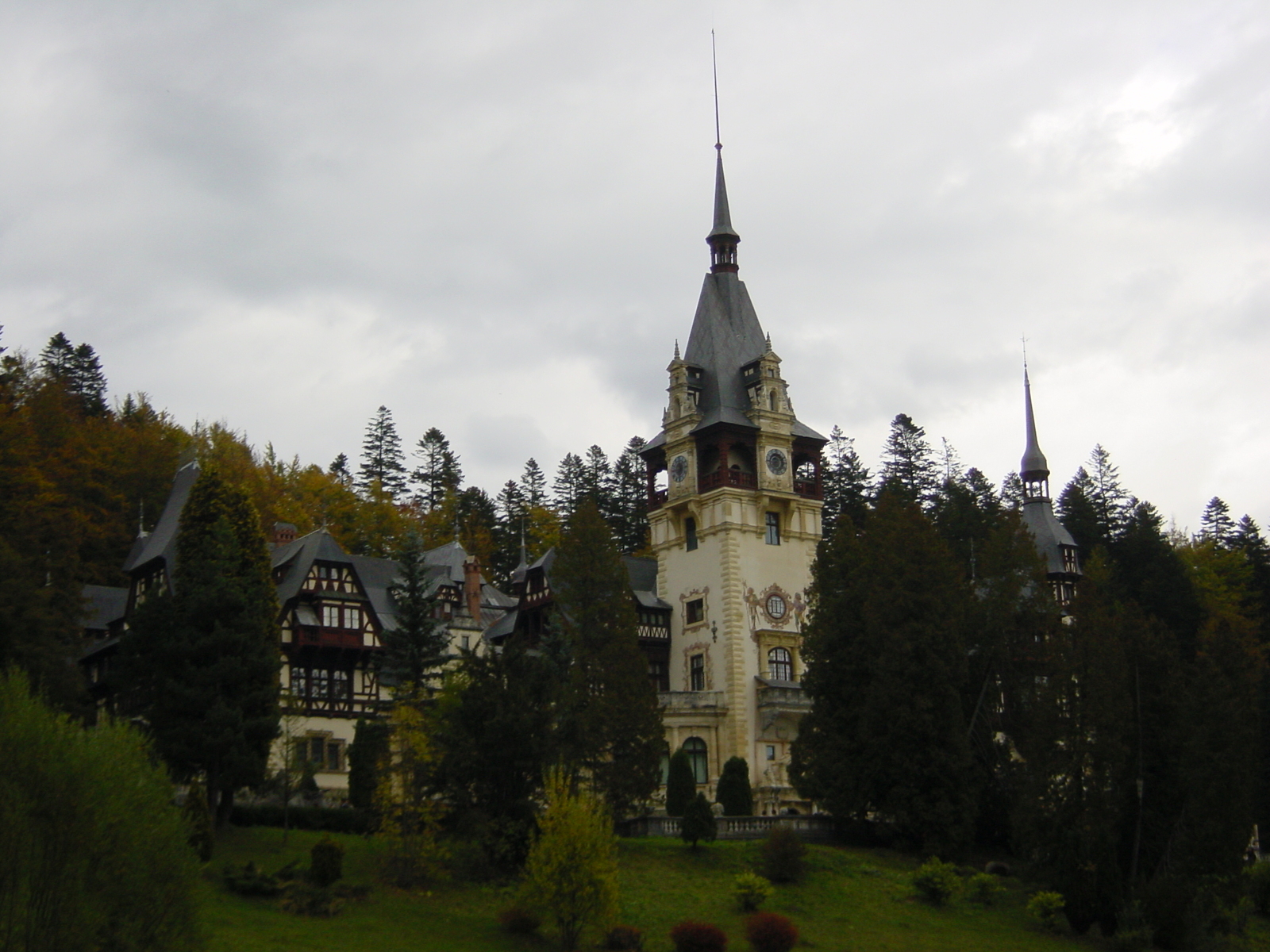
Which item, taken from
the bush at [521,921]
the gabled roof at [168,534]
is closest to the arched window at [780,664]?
the gabled roof at [168,534]

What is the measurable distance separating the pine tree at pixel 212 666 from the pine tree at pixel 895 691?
1827 centimetres

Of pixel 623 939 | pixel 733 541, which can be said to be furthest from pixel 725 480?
pixel 623 939

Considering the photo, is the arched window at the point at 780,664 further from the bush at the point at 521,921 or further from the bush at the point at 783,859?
the bush at the point at 521,921

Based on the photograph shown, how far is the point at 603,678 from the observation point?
49656mm

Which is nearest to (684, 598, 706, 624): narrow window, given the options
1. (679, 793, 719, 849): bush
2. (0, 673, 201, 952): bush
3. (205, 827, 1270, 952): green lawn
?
(205, 827, 1270, 952): green lawn

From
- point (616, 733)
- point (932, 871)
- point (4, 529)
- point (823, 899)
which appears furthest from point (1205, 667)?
point (4, 529)

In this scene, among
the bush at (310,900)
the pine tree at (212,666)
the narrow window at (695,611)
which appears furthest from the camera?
the narrow window at (695,611)

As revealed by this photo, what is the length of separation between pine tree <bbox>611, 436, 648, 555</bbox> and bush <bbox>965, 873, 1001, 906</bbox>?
2085 inches

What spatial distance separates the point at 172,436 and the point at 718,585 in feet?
108

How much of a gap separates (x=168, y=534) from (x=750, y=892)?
92.4 feet

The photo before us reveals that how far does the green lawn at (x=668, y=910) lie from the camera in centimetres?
3434

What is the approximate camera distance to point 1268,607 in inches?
3292

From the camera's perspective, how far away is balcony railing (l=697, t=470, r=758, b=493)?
6638cm

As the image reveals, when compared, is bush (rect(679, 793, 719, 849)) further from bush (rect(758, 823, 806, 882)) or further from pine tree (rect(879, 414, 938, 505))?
pine tree (rect(879, 414, 938, 505))
